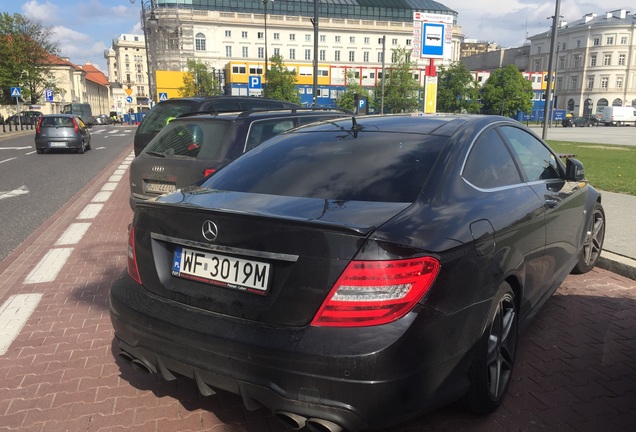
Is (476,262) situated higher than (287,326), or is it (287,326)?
(476,262)

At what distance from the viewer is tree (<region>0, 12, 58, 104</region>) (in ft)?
128

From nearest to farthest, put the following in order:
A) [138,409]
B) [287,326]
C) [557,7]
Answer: [287,326]
[138,409]
[557,7]

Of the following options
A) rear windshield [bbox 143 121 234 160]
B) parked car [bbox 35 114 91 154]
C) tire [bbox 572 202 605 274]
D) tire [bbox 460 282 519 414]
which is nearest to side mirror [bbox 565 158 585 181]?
tire [bbox 572 202 605 274]

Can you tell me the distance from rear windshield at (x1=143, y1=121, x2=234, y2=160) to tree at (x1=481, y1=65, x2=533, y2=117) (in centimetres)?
7692

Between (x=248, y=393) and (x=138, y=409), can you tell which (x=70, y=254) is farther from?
(x=248, y=393)

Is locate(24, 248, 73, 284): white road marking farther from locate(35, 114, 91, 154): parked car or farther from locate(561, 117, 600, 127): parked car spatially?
locate(561, 117, 600, 127): parked car

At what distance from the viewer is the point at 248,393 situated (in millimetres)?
2318

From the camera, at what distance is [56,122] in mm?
21250

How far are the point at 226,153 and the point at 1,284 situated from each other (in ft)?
8.43

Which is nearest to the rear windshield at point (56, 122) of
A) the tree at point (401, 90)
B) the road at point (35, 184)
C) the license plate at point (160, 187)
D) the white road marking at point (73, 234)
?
the road at point (35, 184)

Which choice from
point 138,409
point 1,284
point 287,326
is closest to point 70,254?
point 1,284

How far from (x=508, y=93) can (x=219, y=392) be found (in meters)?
82.3

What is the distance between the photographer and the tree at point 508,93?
77.5 meters

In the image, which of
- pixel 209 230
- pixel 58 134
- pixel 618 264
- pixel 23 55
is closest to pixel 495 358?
pixel 209 230
